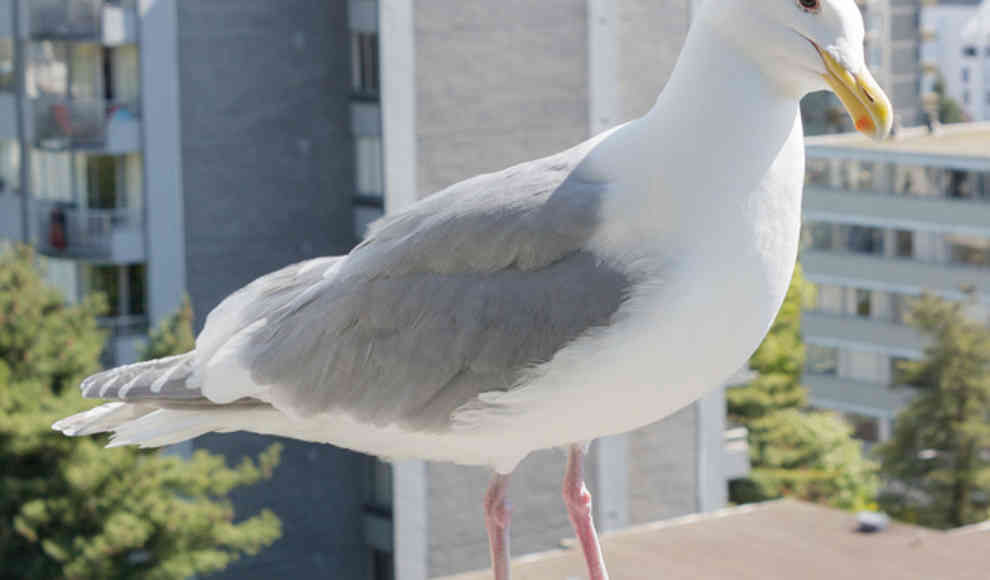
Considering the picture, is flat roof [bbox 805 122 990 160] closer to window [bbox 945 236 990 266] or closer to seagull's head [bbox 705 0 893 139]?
window [bbox 945 236 990 266]

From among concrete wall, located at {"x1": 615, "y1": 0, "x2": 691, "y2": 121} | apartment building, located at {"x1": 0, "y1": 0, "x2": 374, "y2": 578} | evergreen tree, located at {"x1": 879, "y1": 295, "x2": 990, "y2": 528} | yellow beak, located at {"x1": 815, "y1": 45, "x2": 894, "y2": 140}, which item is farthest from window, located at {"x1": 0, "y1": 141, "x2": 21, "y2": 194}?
yellow beak, located at {"x1": 815, "y1": 45, "x2": 894, "y2": 140}

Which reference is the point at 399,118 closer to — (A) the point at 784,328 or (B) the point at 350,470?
(B) the point at 350,470

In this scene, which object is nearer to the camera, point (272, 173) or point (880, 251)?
point (272, 173)

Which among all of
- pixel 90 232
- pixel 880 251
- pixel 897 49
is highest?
pixel 897 49

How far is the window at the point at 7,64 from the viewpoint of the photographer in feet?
49.6

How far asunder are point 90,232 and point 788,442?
33.5ft

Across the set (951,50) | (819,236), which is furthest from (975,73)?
(819,236)

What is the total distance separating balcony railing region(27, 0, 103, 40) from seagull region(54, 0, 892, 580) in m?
12.0

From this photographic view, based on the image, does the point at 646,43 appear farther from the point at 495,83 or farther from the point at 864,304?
the point at 864,304

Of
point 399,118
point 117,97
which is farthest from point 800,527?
point 117,97

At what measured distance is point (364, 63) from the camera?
15.2 metres

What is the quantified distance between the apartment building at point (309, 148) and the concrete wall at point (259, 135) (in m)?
0.02

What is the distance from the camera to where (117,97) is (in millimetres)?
14828

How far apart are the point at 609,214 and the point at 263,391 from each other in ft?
2.08
